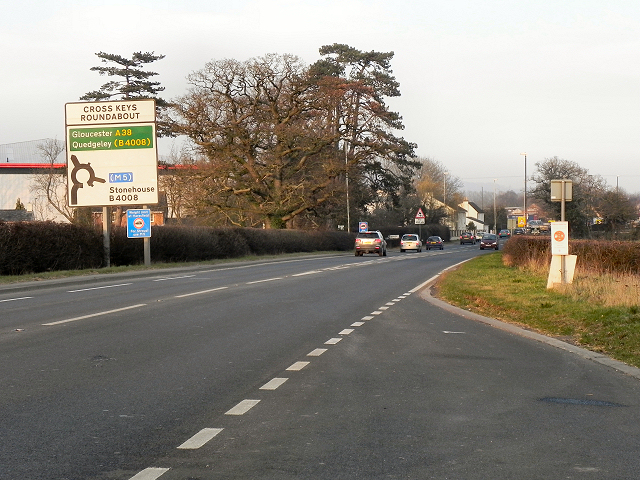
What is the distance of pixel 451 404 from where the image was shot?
740 cm

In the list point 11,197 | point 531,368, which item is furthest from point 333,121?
point 531,368

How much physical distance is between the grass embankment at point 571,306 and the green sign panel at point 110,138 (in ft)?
50.7

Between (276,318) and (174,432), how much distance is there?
8347mm

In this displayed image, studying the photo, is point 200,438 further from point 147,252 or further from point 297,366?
point 147,252

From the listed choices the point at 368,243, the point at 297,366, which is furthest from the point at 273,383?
the point at 368,243

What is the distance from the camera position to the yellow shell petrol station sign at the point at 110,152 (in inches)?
1319

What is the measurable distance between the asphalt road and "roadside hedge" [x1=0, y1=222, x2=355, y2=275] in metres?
14.1

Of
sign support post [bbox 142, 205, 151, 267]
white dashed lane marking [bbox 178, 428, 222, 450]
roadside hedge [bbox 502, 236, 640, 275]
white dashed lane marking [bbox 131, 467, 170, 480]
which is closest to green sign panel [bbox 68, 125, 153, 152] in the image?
sign support post [bbox 142, 205, 151, 267]

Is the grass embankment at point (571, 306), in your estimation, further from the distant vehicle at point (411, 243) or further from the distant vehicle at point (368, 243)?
the distant vehicle at point (411, 243)

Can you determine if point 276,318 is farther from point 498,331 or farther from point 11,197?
point 11,197

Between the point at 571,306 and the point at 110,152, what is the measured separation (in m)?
23.1

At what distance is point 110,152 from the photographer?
111 ft

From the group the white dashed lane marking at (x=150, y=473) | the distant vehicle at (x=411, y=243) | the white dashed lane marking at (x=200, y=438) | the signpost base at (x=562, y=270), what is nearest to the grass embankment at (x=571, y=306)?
the signpost base at (x=562, y=270)

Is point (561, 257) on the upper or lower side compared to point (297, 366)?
upper
